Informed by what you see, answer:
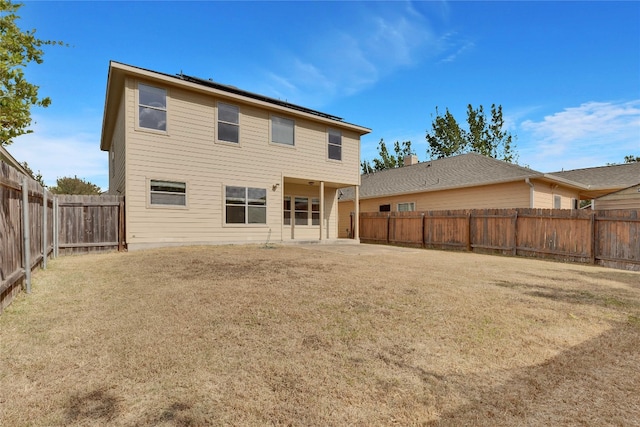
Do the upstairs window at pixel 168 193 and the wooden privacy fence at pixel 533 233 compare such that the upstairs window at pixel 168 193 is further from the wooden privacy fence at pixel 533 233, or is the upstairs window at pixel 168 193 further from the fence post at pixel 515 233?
the fence post at pixel 515 233

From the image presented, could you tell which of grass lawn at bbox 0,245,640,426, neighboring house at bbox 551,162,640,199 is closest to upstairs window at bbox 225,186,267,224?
grass lawn at bbox 0,245,640,426

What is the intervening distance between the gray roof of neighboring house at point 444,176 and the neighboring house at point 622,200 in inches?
126

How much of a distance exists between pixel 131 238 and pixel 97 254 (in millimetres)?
1011

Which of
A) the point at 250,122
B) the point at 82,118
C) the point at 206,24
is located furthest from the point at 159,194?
the point at 82,118

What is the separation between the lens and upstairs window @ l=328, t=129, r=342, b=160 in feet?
49.2

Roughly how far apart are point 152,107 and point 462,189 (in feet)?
47.8

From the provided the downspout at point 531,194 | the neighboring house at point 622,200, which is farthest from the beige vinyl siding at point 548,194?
the neighboring house at point 622,200

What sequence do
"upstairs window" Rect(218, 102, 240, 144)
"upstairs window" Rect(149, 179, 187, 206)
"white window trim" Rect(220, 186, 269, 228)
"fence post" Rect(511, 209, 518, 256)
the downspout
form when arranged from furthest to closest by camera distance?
1. the downspout
2. "upstairs window" Rect(218, 102, 240, 144)
3. "white window trim" Rect(220, 186, 269, 228)
4. "fence post" Rect(511, 209, 518, 256)
5. "upstairs window" Rect(149, 179, 187, 206)

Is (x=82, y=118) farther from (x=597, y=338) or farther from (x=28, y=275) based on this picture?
(x=597, y=338)

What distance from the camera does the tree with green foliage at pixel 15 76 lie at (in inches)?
404

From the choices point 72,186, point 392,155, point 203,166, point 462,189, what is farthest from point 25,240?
point 392,155

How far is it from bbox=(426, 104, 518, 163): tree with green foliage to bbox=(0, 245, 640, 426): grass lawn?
33682 mm

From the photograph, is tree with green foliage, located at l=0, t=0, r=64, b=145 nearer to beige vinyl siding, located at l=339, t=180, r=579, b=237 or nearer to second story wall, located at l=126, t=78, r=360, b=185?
second story wall, located at l=126, t=78, r=360, b=185

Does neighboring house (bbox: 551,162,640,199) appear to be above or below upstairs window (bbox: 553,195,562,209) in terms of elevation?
above
